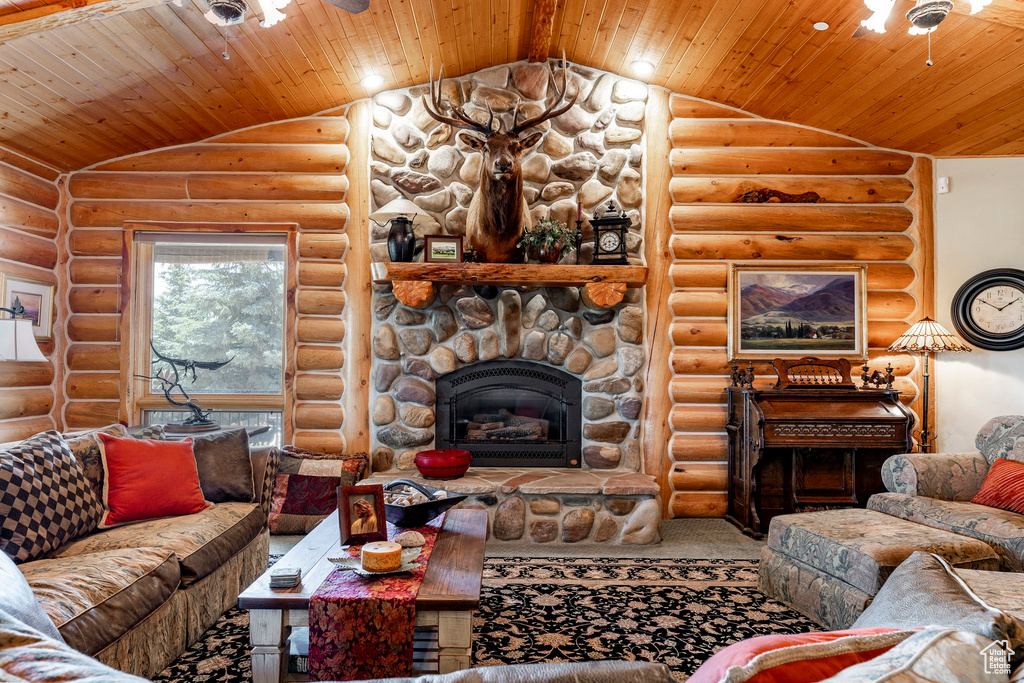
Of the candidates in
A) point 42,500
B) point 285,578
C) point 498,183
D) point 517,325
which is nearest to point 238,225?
point 498,183

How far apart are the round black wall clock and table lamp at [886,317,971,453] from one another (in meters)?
0.19

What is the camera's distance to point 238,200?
4676 mm

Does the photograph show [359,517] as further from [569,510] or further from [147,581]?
[569,510]

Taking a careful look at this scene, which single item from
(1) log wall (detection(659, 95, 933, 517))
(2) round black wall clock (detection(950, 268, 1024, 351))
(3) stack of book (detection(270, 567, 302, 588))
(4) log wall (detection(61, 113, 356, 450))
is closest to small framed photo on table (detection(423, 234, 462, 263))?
(4) log wall (detection(61, 113, 356, 450))

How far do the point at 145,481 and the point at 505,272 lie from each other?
2479mm

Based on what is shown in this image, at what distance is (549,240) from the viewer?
171 inches

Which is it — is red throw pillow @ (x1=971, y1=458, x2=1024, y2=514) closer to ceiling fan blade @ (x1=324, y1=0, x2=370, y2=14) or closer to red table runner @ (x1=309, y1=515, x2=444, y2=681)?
red table runner @ (x1=309, y1=515, x2=444, y2=681)

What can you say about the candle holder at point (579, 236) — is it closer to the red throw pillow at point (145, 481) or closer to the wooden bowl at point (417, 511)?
the wooden bowl at point (417, 511)

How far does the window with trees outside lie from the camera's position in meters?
4.69

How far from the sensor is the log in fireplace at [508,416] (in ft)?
15.3

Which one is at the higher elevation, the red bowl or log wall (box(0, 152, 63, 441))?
log wall (box(0, 152, 63, 441))

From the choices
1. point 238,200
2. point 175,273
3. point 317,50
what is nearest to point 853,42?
point 317,50

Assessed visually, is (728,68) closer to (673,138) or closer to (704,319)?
(673,138)

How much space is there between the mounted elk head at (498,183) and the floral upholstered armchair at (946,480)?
269cm
